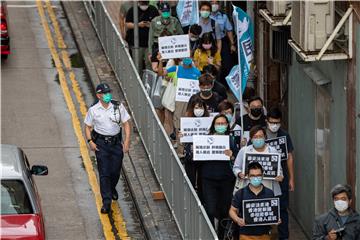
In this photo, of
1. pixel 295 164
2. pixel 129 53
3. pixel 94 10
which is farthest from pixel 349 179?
pixel 94 10

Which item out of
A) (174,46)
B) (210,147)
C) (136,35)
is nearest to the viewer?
(210,147)

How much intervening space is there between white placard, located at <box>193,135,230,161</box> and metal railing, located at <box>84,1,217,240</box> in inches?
12.8

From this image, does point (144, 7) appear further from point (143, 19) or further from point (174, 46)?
point (174, 46)

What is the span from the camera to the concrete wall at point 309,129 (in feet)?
56.2

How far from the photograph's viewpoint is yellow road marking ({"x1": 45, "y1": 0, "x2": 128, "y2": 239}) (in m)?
19.0

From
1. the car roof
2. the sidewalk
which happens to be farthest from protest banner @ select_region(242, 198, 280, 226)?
Result: the car roof

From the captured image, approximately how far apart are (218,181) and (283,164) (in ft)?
3.07

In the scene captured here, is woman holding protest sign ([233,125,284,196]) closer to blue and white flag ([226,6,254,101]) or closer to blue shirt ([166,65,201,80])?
blue and white flag ([226,6,254,101])

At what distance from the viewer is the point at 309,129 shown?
1902 centimetres

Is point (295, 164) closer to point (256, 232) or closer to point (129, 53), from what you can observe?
point (256, 232)

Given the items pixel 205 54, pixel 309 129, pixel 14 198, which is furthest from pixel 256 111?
pixel 205 54

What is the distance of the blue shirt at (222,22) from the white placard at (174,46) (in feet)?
6.76

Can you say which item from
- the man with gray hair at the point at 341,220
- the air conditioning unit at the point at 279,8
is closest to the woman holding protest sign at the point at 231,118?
the air conditioning unit at the point at 279,8

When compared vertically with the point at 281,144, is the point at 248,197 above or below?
below
